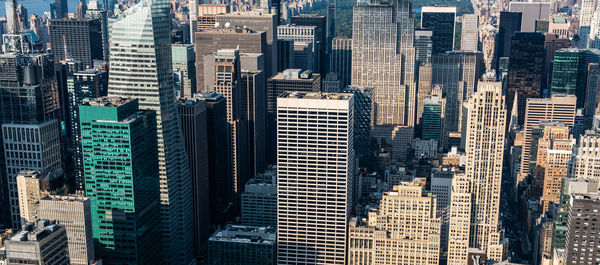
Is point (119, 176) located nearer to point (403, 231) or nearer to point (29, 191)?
point (29, 191)

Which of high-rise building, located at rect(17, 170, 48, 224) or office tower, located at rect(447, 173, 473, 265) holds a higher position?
high-rise building, located at rect(17, 170, 48, 224)

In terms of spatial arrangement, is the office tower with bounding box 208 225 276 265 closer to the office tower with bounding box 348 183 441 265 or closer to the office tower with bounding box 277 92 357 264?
the office tower with bounding box 277 92 357 264

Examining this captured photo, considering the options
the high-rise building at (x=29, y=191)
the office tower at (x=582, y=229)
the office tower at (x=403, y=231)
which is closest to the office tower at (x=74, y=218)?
the high-rise building at (x=29, y=191)

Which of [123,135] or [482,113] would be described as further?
[482,113]

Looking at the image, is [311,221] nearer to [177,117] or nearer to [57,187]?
[177,117]

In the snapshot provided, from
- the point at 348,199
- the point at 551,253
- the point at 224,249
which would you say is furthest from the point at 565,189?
the point at 224,249

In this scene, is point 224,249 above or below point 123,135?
below

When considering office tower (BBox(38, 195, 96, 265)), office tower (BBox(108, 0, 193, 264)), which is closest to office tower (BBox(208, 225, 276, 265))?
office tower (BBox(108, 0, 193, 264))
